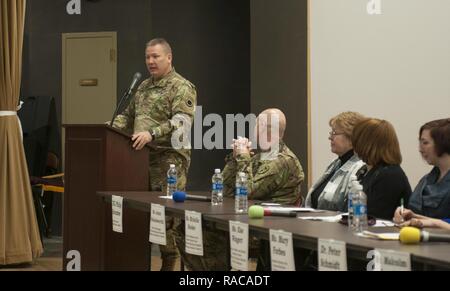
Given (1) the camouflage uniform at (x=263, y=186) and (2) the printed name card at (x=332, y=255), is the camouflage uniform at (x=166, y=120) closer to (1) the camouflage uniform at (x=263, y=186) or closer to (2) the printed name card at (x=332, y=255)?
(1) the camouflage uniform at (x=263, y=186)

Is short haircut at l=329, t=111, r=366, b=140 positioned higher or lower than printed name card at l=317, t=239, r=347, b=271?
higher

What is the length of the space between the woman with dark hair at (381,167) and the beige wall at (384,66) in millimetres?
1765

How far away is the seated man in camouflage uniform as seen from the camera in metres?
4.27

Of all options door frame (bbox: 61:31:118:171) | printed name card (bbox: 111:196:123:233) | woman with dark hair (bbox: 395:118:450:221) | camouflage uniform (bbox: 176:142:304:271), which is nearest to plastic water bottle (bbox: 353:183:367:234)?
woman with dark hair (bbox: 395:118:450:221)

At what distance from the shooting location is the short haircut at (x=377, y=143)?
3.67 m

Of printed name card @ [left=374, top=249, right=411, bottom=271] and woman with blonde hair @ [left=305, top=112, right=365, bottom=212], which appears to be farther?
woman with blonde hair @ [left=305, top=112, right=365, bottom=212]

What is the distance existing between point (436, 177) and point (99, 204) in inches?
74.3

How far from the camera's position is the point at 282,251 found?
2637mm

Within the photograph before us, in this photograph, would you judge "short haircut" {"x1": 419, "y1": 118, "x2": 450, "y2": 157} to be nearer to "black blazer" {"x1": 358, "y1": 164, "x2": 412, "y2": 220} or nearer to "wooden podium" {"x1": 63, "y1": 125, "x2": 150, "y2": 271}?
"black blazer" {"x1": 358, "y1": 164, "x2": 412, "y2": 220}

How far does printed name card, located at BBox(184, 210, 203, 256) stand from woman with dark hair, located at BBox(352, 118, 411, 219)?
79 cm

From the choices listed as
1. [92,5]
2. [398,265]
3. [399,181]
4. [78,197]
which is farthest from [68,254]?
[92,5]

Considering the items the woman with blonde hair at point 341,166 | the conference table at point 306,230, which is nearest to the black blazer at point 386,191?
the conference table at point 306,230

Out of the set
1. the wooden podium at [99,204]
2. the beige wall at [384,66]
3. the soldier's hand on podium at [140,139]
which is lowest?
the wooden podium at [99,204]
